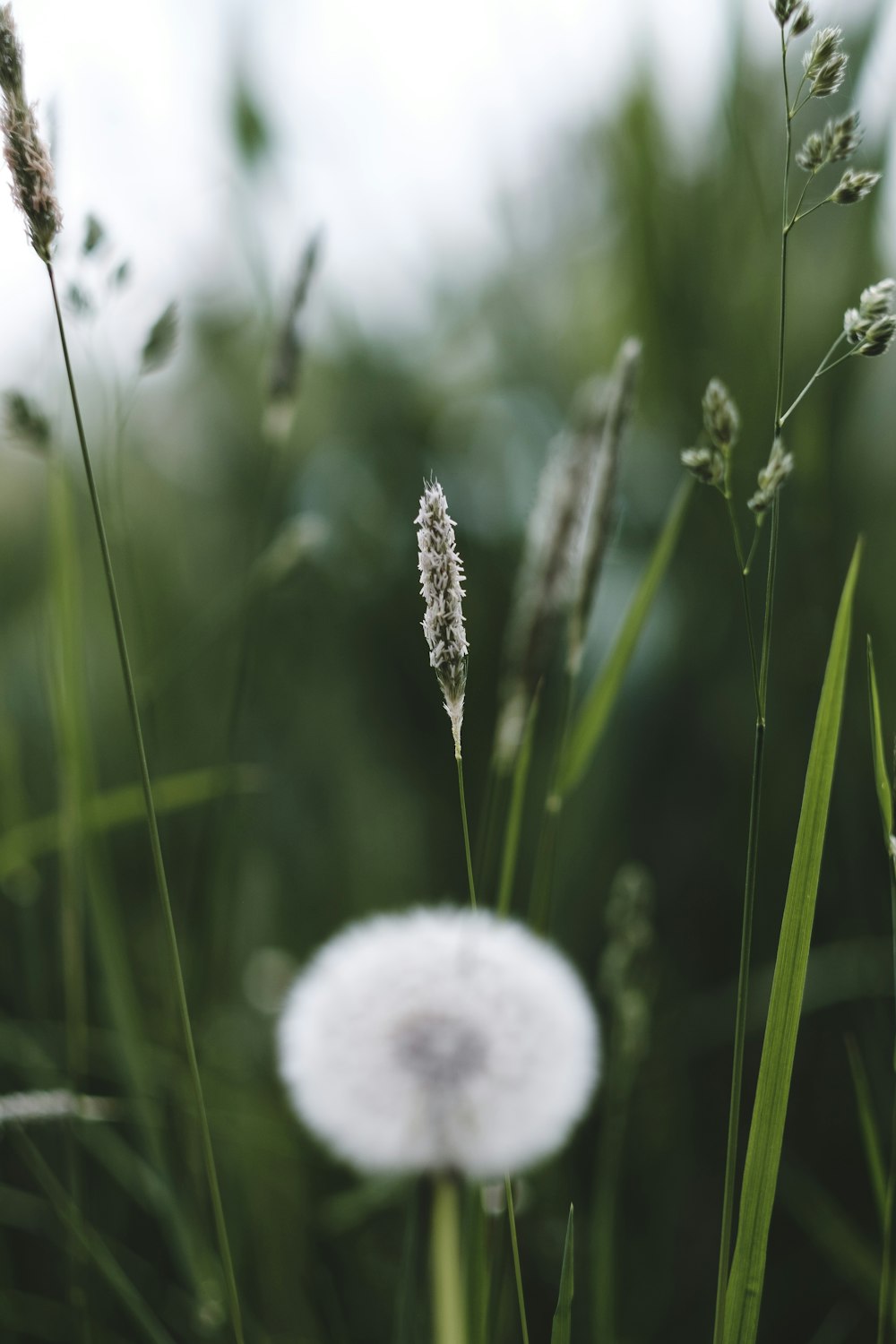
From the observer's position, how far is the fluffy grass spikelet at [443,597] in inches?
9.3

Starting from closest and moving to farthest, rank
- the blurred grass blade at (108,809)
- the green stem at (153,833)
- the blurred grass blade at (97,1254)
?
the green stem at (153,833), the blurred grass blade at (97,1254), the blurred grass blade at (108,809)

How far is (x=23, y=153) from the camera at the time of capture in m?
0.23

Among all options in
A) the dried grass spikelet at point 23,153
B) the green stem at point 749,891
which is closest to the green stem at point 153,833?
the dried grass spikelet at point 23,153

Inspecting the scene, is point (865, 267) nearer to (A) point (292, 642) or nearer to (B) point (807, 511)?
(B) point (807, 511)

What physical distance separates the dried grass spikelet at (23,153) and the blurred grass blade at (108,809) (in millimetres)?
271

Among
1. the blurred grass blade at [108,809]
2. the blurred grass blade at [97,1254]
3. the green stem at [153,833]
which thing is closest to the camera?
the green stem at [153,833]

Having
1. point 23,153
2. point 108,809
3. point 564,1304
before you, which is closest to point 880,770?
point 564,1304

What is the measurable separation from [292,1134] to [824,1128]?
0.33m

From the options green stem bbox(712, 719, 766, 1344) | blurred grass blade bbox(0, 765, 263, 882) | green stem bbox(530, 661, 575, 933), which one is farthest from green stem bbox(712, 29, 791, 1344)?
blurred grass blade bbox(0, 765, 263, 882)

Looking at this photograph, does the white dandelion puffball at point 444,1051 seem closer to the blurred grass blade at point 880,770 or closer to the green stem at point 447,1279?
the green stem at point 447,1279

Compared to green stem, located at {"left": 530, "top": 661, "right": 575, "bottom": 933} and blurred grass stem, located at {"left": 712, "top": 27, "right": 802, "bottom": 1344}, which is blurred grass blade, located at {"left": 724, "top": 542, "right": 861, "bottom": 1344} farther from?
green stem, located at {"left": 530, "top": 661, "right": 575, "bottom": 933}

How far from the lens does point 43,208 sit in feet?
0.78

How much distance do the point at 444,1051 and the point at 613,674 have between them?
0.16 metres

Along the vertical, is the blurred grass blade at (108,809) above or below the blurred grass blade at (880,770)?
above
